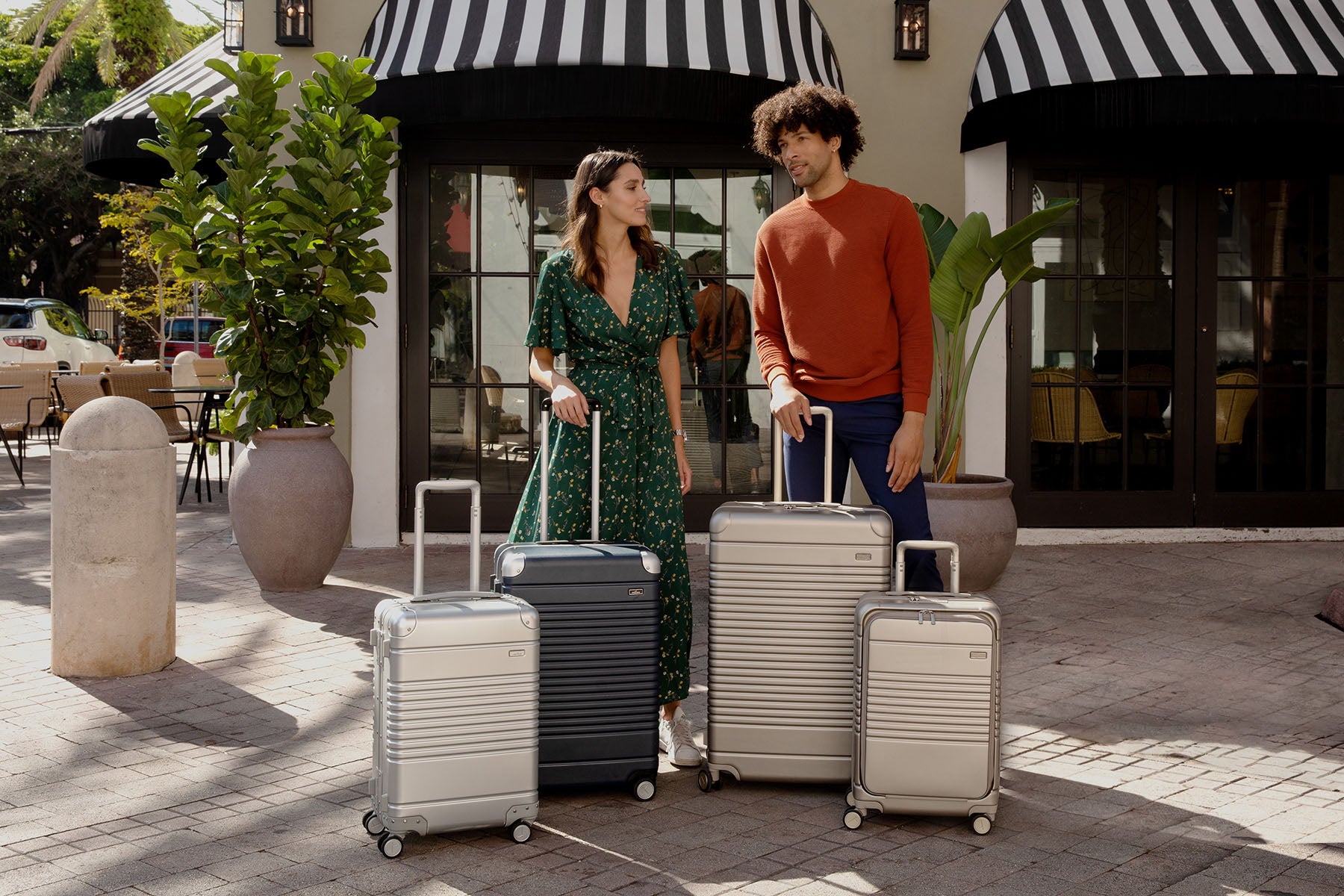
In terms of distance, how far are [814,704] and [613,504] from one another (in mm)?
932

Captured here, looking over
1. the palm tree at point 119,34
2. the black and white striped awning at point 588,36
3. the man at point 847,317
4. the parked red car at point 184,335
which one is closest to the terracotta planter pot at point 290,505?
the black and white striped awning at point 588,36

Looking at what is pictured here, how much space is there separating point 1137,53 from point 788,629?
5.65 meters

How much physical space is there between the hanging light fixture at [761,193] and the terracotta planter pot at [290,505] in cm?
336

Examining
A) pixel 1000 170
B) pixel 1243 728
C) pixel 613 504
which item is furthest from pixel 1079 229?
pixel 613 504

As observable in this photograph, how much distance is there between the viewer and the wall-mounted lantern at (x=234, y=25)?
900 cm

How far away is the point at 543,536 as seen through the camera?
4.15 m

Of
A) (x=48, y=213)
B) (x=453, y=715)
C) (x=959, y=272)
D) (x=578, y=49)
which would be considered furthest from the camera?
(x=48, y=213)

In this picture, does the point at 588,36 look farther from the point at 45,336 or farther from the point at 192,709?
the point at 45,336

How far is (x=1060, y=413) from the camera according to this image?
907 centimetres

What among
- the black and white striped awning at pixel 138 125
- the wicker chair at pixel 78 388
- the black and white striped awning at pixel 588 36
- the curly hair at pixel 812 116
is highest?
the black and white striped awning at pixel 588 36

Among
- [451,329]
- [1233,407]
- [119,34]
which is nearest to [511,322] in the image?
[451,329]

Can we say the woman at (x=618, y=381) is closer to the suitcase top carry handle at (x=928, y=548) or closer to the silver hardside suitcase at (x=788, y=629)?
the silver hardside suitcase at (x=788, y=629)

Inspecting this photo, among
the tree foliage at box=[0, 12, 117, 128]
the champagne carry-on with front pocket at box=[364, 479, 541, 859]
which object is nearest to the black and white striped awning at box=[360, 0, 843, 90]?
the champagne carry-on with front pocket at box=[364, 479, 541, 859]

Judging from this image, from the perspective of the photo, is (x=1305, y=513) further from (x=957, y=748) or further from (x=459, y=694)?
(x=459, y=694)
